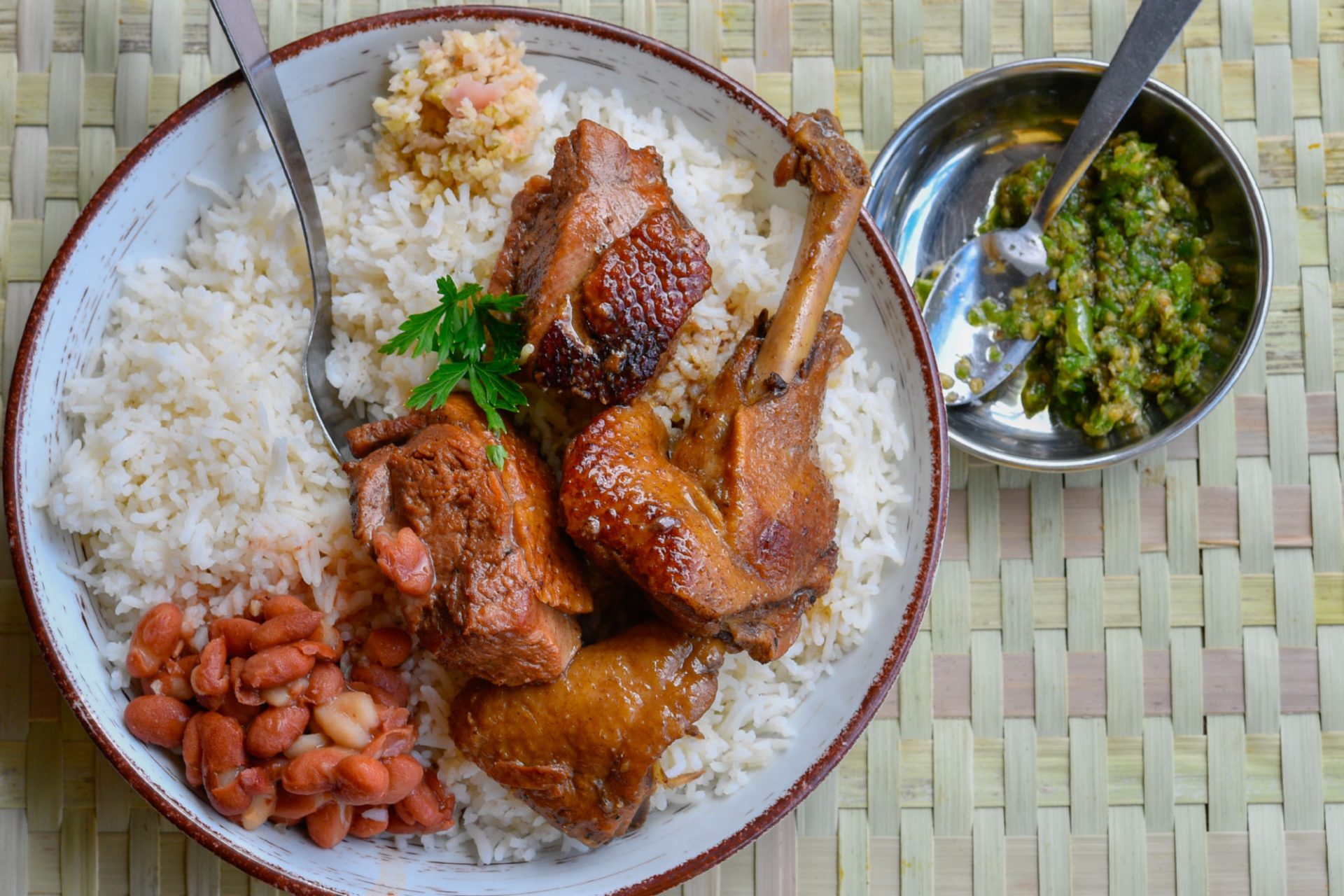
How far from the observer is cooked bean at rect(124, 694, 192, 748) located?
288 centimetres

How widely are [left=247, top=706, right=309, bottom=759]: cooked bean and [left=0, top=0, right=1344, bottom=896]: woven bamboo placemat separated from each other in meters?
1.41

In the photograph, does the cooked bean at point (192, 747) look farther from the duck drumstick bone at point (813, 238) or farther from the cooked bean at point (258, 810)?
the duck drumstick bone at point (813, 238)

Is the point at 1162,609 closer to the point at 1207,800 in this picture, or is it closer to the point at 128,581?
the point at 1207,800

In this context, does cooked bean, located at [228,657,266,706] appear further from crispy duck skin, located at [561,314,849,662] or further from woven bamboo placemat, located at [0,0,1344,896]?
woven bamboo placemat, located at [0,0,1344,896]

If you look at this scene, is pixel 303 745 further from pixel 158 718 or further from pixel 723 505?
pixel 723 505

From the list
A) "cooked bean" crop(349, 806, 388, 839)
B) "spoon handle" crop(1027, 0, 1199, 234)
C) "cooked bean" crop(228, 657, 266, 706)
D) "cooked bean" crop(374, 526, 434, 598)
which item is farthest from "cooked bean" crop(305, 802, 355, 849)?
"spoon handle" crop(1027, 0, 1199, 234)

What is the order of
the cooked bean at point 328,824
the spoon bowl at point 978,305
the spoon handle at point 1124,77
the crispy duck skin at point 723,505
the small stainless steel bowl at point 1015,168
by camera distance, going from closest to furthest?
the crispy duck skin at point 723,505 → the cooked bean at point 328,824 → the spoon handle at point 1124,77 → the small stainless steel bowl at point 1015,168 → the spoon bowl at point 978,305

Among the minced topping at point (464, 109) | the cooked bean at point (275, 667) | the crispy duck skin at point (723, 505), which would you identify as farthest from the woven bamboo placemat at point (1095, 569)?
the cooked bean at point (275, 667)

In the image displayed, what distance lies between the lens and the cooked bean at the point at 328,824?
2.94 metres

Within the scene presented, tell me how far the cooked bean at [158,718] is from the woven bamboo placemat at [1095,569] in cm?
110

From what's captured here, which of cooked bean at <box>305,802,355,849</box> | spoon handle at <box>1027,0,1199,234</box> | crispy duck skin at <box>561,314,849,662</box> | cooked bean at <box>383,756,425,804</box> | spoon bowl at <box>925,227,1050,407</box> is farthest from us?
spoon bowl at <box>925,227,1050,407</box>

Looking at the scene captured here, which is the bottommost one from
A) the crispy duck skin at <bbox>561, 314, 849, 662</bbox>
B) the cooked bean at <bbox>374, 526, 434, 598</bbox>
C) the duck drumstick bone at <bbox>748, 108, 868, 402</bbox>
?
the cooked bean at <bbox>374, 526, 434, 598</bbox>

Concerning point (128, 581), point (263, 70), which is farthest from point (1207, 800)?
point (263, 70)

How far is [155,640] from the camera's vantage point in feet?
9.39
